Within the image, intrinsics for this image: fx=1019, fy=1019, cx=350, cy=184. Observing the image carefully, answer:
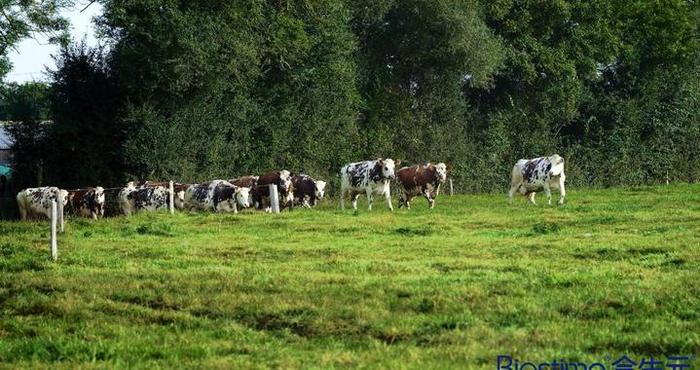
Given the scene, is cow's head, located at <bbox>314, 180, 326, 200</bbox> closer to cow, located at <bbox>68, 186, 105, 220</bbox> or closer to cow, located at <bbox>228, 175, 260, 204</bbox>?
cow, located at <bbox>228, 175, 260, 204</bbox>

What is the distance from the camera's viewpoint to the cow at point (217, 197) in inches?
1336

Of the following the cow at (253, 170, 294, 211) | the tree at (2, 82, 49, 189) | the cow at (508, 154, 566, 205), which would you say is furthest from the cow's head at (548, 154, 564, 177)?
the tree at (2, 82, 49, 189)

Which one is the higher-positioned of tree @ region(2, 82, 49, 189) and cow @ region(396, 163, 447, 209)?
tree @ region(2, 82, 49, 189)

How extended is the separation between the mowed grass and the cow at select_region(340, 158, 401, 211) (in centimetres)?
1226

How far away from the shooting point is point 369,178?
3484 centimetres

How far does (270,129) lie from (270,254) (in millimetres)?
24235

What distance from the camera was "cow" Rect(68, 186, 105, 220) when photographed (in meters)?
34.3

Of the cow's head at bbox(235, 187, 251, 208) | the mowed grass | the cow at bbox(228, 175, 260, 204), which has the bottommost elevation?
the mowed grass

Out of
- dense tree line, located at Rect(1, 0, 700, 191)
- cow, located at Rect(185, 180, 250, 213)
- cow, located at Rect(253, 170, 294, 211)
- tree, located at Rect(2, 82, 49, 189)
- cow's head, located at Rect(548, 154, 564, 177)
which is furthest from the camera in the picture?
tree, located at Rect(2, 82, 49, 189)

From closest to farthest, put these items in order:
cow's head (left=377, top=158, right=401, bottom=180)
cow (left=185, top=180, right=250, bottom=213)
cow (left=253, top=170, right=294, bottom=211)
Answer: cow (left=185, top=180, right=250, bottom=213) < cow's head (left=377, top=158, right=401, bottom=180) < cow (left=253, top=170, right=294, bottom=211)

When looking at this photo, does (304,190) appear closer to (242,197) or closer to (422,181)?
(242,197)

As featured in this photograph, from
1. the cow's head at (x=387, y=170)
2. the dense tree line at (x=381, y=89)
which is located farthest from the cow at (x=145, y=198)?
the cow's head at (x=387, y=170)

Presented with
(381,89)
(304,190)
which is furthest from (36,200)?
(381,89)

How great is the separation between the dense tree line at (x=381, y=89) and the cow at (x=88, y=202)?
2.26m
